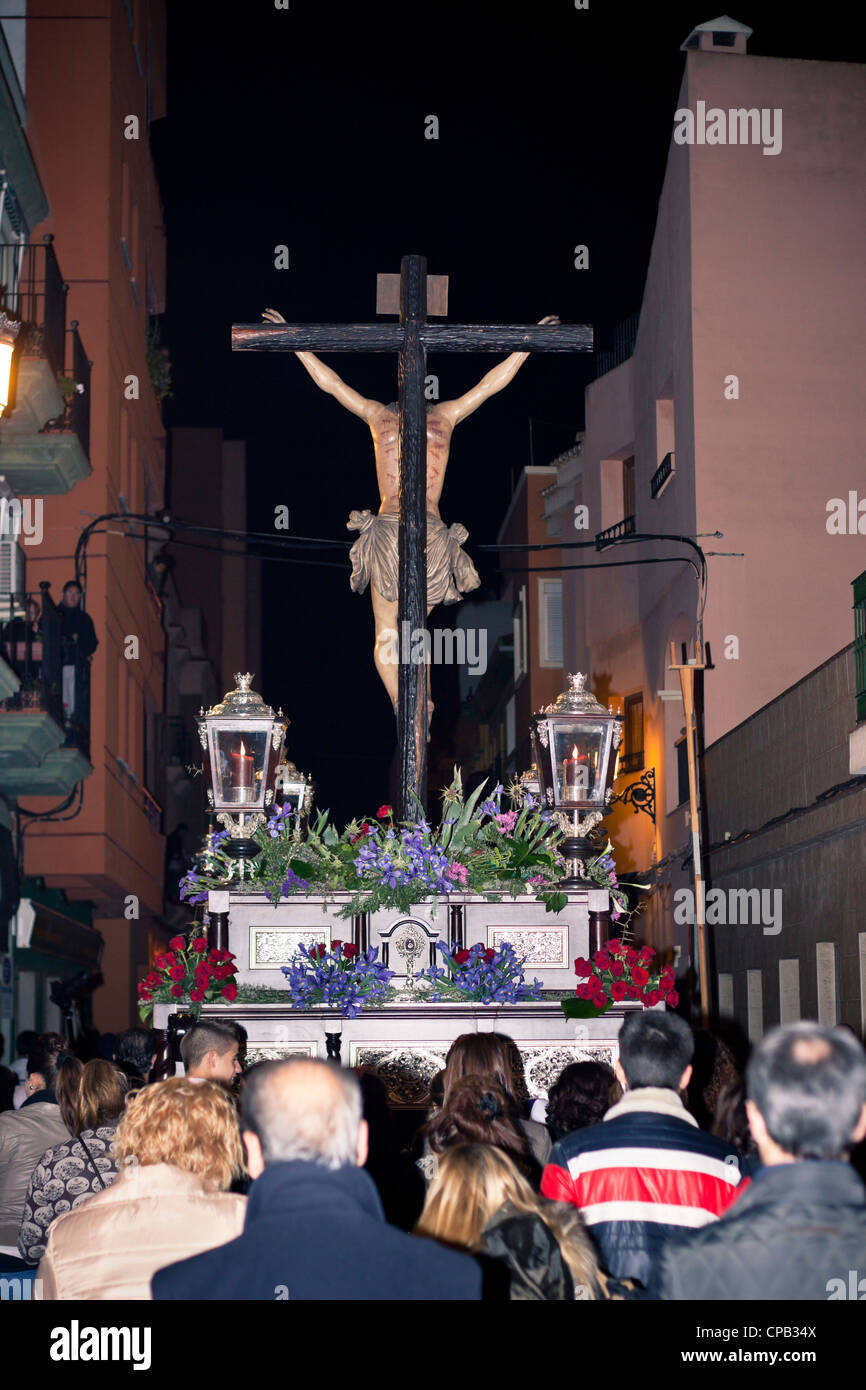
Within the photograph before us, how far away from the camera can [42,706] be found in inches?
687

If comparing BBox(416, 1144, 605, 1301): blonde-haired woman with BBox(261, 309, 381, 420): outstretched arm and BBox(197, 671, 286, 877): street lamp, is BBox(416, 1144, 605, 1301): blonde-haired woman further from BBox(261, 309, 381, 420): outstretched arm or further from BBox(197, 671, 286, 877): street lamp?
BBox(261, 309, 381, 420): outstretched arm

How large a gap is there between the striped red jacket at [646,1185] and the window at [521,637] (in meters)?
A: 32.6

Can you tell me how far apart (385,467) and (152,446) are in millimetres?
19193

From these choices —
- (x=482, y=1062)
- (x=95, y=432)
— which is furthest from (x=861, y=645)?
(x=95, y=432)

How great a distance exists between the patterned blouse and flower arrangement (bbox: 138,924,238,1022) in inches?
131

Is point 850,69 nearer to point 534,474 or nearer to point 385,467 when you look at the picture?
point 385,467

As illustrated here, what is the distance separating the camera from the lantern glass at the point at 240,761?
10.1 m

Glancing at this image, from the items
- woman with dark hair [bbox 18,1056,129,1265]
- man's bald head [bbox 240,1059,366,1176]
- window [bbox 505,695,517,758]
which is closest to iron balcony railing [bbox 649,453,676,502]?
window [bbox 505,695,517,758]

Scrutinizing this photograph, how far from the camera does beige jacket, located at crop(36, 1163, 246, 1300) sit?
4223 mm

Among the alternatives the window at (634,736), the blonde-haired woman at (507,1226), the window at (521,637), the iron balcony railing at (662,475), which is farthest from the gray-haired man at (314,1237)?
the window at (521,637)

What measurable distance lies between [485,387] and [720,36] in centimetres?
1308

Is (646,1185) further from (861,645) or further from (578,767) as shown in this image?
(861,645)

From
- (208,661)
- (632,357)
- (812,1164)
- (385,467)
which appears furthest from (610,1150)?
(208,661)

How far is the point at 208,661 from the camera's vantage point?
41156 mm
